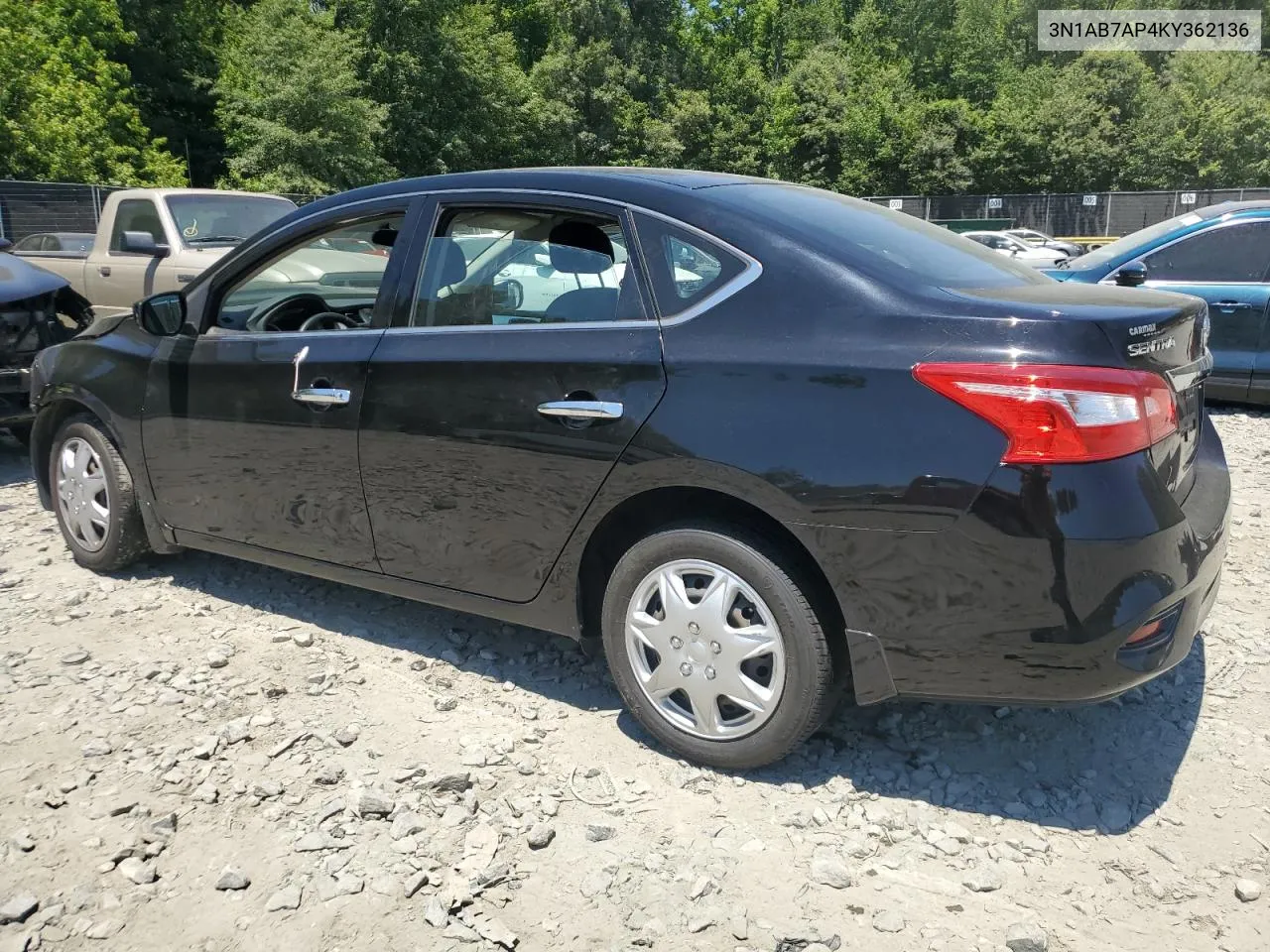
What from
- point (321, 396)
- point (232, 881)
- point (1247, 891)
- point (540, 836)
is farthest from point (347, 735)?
point (1247, 891)

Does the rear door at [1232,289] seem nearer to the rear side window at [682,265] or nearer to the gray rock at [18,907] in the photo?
the rear side window at [682,265]

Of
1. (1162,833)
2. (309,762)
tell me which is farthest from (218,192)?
(1162,833)

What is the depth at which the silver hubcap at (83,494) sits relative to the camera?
452 centimetres

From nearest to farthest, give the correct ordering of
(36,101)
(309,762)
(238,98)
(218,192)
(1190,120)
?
(309,762) < (218,192) < (36,101) < (238,98) < (1190,120)

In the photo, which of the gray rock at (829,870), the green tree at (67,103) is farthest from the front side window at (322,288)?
the green tree at (67,103)

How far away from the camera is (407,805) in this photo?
2863 mm

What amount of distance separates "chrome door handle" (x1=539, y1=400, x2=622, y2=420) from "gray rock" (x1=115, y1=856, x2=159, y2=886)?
5.11 feet

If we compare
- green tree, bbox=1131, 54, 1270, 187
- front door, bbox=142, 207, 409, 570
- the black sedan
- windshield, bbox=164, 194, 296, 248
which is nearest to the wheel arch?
the black sedan

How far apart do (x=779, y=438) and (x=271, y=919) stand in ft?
5.48

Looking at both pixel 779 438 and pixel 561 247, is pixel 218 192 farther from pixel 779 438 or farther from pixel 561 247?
pixel 779 438

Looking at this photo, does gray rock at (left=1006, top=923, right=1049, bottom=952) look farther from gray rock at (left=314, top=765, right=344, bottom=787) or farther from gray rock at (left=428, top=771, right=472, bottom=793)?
gray rock at (left=314, top=765, right=344, bottom=787)

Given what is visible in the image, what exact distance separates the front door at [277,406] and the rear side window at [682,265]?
1.03 metres

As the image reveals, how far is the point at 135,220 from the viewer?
9.40 metres

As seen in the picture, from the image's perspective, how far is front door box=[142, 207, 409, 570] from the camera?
3.57 m
